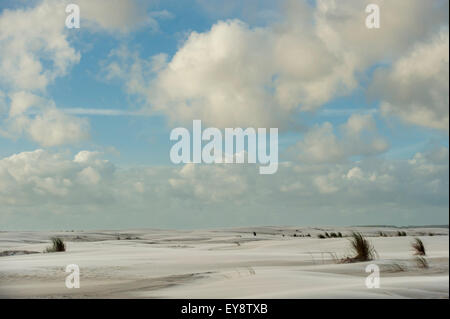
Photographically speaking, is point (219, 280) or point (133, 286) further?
point (219, 280)

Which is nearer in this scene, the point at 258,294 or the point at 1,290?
the point at 258,294

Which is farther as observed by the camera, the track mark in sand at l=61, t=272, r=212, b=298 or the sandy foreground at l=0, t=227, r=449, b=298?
the track mark in sand at l=61, t=272, r=212, b=298

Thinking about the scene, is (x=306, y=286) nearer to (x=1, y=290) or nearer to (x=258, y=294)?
(x=258, y=294)

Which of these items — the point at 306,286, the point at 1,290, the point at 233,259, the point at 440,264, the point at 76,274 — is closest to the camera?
the point at 306,286

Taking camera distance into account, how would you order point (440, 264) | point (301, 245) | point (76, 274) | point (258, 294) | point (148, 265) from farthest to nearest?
point (301, 245)
point (148, 265)
point (440, 264)
point (76, 274)
point (258, 294)

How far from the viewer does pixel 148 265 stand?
7785 millimetres

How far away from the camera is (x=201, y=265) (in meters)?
7.97

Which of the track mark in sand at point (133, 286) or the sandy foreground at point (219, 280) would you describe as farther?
the track mark in sand at point (133, 286)
